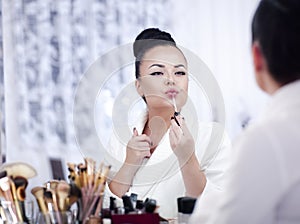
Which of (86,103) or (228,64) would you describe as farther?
(228,64)

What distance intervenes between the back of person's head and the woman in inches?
20.2

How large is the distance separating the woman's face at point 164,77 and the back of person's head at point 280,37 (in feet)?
2.08

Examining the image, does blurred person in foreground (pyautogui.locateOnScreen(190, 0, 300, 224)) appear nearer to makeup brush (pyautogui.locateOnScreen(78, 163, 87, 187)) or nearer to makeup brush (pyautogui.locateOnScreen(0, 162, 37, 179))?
makeup brush (pyautogui.locateOnScreen(78, 163, 87, 187))

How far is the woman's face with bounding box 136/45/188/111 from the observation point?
1351 millimetres

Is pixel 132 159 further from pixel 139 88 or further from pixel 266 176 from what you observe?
pixel 266 176

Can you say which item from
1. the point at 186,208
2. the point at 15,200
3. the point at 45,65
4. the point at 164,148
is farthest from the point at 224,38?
the point at 15,200

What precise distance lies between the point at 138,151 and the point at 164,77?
210mm

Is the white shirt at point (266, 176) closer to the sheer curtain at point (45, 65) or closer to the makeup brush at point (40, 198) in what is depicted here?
the makeup brush at point (40, 198)

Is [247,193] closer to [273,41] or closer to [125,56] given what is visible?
[273,41]

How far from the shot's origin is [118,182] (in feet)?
4.19

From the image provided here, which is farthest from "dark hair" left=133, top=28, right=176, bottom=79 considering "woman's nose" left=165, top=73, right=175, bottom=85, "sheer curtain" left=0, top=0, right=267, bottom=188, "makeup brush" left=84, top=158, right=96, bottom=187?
"sheer curtain" left=0, top=0, right=267, bottom=188

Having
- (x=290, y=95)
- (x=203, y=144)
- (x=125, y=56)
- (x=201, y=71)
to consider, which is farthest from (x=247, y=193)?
(x=125, y=56)

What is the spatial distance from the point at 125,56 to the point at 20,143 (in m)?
0.83

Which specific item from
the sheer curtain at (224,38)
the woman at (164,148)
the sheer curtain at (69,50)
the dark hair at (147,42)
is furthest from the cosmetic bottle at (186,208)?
the sheer curtain at (224,38)
